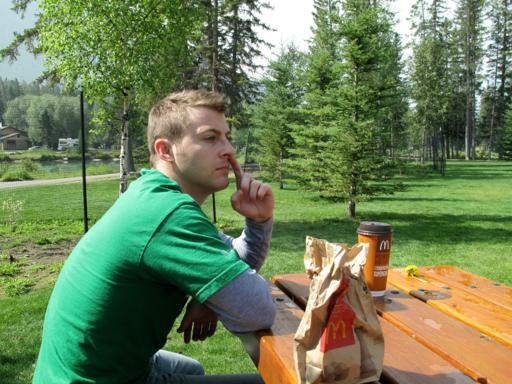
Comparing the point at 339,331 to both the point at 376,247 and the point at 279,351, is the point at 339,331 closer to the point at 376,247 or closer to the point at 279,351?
the point at 279,351

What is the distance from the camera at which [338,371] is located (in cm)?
106

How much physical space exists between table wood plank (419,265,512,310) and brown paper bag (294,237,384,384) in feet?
3.24

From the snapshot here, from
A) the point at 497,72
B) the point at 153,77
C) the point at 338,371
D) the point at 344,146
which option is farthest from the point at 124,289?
the point at 497,72

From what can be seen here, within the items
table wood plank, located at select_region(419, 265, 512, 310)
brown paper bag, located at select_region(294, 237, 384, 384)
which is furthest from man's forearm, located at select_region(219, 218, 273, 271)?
table wood plank, located at select_region(419, 265, 512, 310)

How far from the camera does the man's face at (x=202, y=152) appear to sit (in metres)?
1.61

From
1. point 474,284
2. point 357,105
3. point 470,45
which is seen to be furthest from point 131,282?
point 470,45

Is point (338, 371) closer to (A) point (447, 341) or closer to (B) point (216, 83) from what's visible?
(A) point (447, 341)

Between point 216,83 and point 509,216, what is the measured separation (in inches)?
521

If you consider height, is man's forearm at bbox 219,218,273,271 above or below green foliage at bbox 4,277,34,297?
above

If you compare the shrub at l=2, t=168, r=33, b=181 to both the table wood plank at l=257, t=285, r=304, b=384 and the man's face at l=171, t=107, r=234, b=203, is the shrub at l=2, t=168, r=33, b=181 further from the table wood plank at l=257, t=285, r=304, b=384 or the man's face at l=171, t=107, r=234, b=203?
the table wood plank at l=257, t=285, r=304, b=384

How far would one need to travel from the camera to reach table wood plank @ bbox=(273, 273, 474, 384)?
118 centimetres

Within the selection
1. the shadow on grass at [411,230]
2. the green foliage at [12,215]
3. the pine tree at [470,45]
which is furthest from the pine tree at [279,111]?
the pine tree at [470,45]

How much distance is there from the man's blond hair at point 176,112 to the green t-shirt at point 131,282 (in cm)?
21

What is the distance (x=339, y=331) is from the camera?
1.06m
